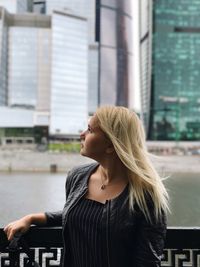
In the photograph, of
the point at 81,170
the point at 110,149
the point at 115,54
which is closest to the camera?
the point at 110,149

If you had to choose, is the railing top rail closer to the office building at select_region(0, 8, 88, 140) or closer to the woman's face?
the woman's face

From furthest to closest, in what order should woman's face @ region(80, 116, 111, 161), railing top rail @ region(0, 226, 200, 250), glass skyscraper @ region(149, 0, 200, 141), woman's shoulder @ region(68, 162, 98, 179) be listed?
1. glass skyscraper @ region(149, 0, 200, 141)
2. railing top rail @ region(0, 226, 200, 250)
3. woman's shoulder @ region(68, 162, 98, 179)
4. woman's face @ region(80, 116, 111, 161)

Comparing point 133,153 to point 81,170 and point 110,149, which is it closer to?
point 110,149

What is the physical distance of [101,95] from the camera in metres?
72.1

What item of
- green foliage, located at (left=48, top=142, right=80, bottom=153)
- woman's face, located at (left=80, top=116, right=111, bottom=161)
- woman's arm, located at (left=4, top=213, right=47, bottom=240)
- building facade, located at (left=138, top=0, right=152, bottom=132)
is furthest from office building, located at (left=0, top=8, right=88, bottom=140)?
woman's face, located at (left=80, top=116, right=111, bottom=161)

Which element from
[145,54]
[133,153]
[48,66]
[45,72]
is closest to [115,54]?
[145,54]

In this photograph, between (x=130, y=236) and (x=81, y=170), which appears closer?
(x=130, y=236)

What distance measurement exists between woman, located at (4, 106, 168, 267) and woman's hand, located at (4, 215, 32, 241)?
20cm

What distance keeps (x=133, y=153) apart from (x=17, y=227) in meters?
0.49

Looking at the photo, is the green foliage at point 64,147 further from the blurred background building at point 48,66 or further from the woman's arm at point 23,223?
the woman's arm at point 23,223

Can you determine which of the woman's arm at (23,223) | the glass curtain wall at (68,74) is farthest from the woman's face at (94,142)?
the glass curtain wall at (68,74)

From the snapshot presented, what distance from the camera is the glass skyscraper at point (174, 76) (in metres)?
60.5

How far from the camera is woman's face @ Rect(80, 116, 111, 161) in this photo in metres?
1.46

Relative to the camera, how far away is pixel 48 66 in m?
65.6
